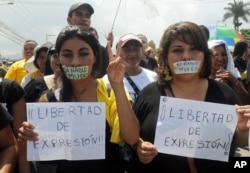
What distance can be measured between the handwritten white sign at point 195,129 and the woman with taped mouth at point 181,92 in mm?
45

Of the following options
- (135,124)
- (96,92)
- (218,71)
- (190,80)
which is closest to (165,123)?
(135,124)

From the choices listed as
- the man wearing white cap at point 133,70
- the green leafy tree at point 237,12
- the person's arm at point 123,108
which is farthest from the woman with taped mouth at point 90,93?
the green leafy tree at point 237,12

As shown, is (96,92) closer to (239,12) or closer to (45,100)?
(45,100)

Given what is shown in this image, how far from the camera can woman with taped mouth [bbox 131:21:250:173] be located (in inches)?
90.3

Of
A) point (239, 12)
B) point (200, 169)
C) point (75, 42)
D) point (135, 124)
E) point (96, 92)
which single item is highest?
point (239, 12)

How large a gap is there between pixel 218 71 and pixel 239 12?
2932 inches

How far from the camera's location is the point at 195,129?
2291mm

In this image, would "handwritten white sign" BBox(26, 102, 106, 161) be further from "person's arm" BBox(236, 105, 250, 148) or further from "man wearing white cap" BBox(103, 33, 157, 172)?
"man wearing white cap" BBox(103, 33, 157, 172)

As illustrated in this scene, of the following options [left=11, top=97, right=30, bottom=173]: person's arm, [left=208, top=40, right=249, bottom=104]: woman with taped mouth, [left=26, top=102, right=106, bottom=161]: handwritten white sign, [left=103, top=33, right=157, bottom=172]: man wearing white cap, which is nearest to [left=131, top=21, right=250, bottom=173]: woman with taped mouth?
[left=26, top=102, right=106, bottom=161]: handwritten white sign

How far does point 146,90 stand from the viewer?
247cm

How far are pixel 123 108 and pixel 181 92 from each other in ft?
1.44

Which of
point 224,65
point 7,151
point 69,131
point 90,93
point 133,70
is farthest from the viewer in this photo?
point 133,70

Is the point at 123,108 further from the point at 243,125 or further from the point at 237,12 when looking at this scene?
the point at 237,12

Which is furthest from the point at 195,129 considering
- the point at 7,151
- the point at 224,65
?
the point at 224,65
